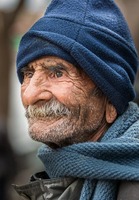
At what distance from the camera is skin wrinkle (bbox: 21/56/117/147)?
12.2ft

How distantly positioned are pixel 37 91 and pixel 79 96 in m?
0.24

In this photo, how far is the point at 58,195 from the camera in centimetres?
361

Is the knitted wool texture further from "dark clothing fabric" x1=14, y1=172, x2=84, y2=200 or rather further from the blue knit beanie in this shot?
the blue knit beanie

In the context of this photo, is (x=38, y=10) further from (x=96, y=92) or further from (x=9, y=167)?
(x=96, y=92)

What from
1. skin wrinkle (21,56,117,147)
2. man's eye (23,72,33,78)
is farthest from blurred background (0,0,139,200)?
skin wrinkle (21,56,117,147)

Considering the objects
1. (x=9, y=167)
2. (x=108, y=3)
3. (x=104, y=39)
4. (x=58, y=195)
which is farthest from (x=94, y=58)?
(x=9, y=167)

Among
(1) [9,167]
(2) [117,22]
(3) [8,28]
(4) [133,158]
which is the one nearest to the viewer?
(4) [133,158]

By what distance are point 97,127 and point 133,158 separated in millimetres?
365

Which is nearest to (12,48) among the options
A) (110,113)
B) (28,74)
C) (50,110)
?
(28,74)

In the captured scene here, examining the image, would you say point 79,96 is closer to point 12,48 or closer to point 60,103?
point 60,103

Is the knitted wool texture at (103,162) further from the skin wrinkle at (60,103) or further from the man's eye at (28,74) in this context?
the man's eye at (28,74)

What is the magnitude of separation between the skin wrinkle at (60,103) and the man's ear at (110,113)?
0.14 ft

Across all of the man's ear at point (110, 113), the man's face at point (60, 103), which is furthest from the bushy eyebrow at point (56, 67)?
the man's ear at point (110, 113)

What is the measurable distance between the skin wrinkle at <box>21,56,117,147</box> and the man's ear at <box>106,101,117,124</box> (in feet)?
0.14
